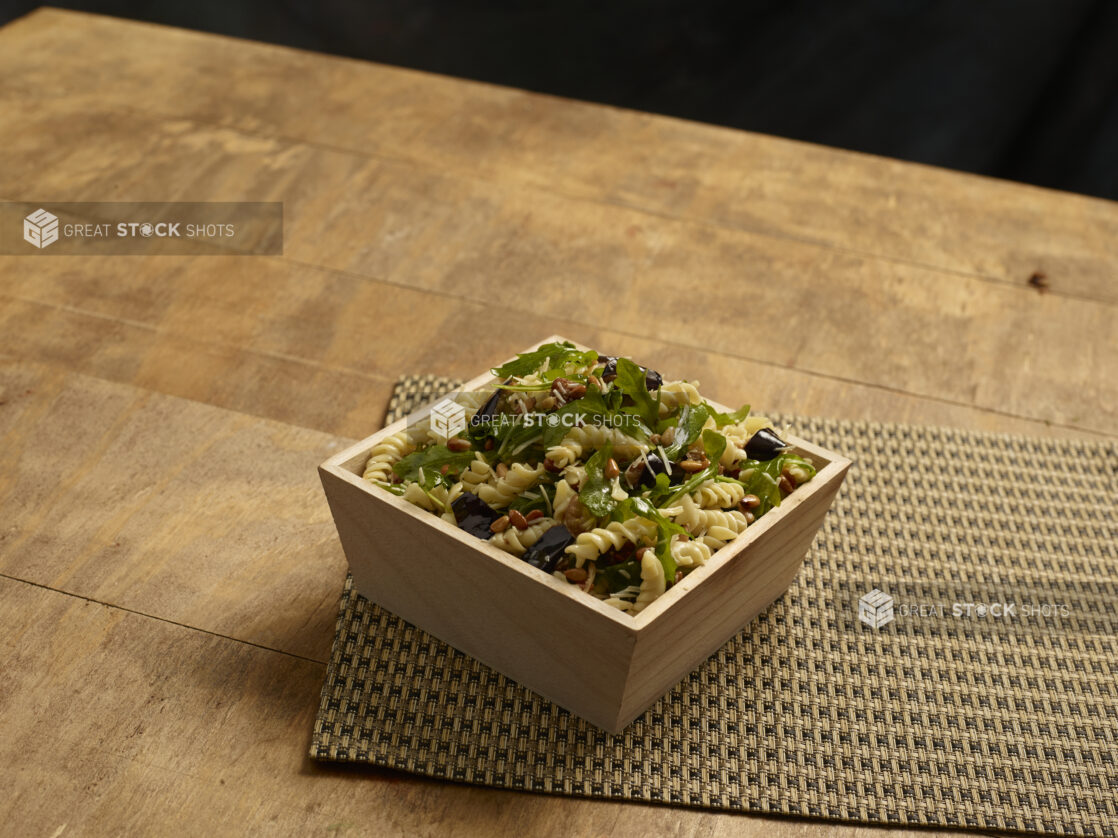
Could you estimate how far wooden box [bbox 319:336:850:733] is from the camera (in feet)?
2.98

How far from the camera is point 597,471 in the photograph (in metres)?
0.97

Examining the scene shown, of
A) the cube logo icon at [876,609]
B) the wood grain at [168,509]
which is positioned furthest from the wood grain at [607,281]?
the cube logo icon at [876,609]

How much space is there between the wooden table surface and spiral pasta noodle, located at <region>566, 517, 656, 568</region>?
0.24m

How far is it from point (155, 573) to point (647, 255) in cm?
100

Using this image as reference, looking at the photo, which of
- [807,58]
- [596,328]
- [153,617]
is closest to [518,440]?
[153,617]

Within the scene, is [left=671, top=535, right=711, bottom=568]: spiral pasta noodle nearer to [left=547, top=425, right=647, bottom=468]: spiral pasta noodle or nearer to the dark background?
[left=547, top=425, right=647, bottom=468]: spiral pasta noodle

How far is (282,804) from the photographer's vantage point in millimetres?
940

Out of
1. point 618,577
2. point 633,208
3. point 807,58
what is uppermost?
point 618,577

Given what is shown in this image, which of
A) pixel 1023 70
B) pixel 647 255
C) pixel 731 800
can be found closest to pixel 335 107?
pixel 647 255

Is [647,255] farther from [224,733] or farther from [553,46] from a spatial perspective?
[553,46]

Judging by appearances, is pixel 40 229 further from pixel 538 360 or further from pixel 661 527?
pixel 661 527

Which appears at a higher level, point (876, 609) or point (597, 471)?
point (597, 471)

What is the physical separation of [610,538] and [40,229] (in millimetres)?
1329

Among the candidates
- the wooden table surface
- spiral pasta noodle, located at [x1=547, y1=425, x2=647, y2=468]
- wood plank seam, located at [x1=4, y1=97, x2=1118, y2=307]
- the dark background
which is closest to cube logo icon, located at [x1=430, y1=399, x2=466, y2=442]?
spiral pasta noodle, located at [x1=547, y1=425, x2=647, y2=468]
